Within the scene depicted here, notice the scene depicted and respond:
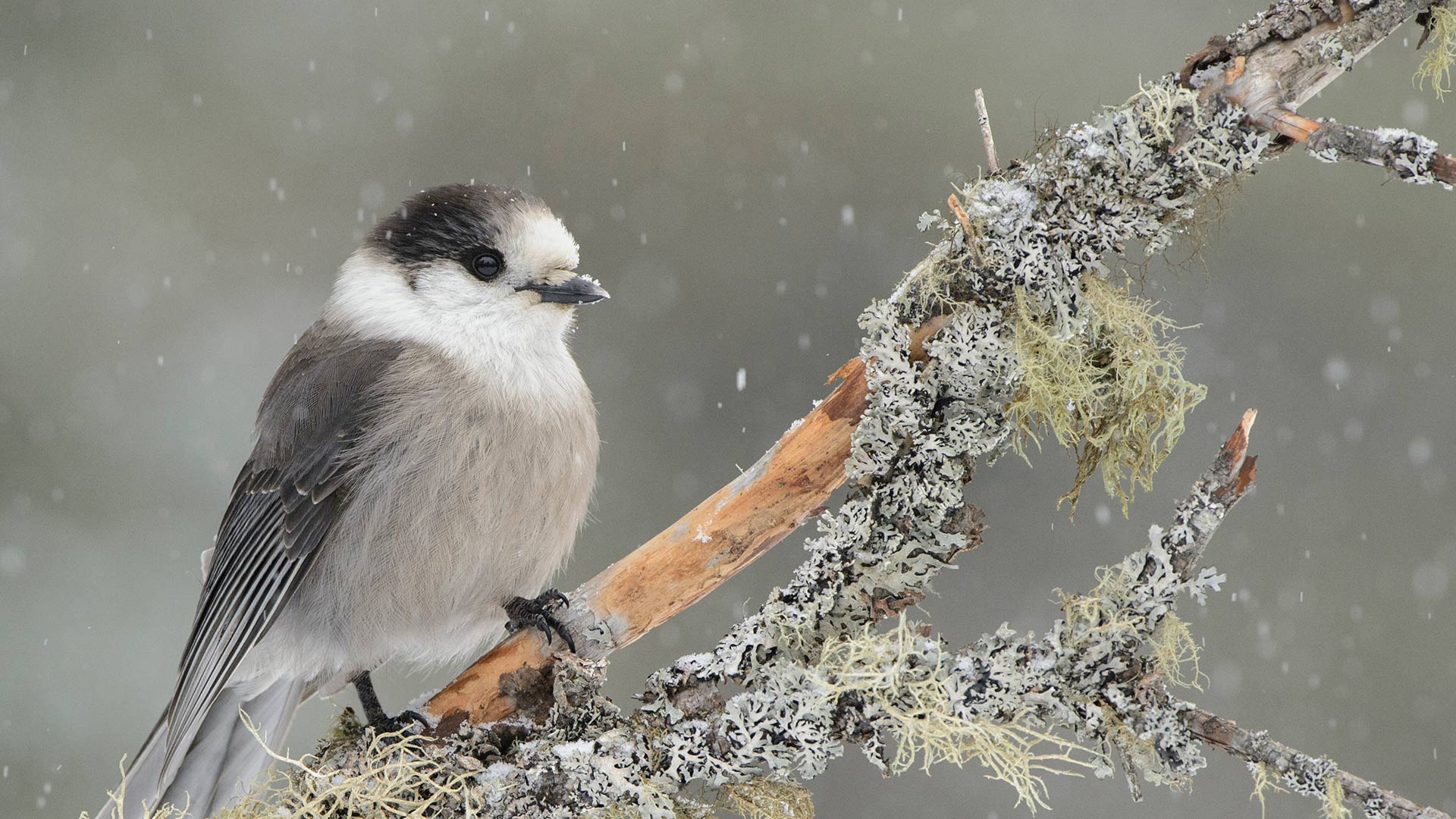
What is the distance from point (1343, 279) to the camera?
3721 mm

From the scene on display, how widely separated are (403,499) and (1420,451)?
3090 millimetres

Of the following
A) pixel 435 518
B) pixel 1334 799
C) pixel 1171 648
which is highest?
pixel 435 518

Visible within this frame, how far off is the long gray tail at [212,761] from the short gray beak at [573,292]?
1031 mm

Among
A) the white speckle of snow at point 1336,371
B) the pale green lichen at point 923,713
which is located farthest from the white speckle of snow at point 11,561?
the white speckle of snow at point 1336,371

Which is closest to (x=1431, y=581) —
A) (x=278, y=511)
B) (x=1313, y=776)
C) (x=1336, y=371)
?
(x=1336, y=371)

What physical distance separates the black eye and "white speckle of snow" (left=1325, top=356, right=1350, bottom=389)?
2.62 metres

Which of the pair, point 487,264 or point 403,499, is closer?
point 403,499

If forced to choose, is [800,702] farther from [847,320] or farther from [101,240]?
[101,240]

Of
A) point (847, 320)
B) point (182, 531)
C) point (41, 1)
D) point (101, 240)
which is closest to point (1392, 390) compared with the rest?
point (847, 320)

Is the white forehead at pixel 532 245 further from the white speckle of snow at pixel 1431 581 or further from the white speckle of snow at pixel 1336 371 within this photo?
the white speckle of snow at pixel 1431 581

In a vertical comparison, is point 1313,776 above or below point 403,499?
below

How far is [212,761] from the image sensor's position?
254 cm

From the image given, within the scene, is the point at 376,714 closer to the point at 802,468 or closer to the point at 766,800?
the point at 766,800

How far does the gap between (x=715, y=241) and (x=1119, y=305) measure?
7.98ft
